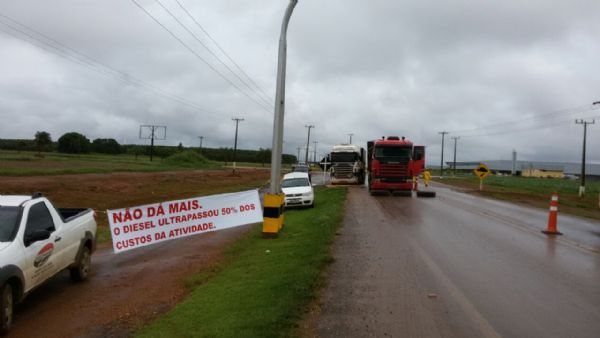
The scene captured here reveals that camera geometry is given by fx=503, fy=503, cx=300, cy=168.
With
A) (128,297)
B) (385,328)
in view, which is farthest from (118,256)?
(385,328)

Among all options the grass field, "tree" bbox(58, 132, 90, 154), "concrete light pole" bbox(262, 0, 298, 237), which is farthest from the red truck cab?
"tree" bbox(58, 132, 90, 154)

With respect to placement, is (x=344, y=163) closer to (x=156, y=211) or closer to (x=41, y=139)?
(x=156, y=211)

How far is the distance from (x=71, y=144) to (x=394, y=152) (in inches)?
4186

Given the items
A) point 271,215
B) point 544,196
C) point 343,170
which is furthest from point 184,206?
point 544,196

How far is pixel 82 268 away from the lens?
938 cm

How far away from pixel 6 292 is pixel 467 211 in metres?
17.0

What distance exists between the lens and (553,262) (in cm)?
969

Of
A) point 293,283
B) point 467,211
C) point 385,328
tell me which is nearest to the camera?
point 385,328

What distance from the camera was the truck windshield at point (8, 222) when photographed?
702cm

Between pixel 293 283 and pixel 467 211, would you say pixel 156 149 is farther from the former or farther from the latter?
pixel 293 283

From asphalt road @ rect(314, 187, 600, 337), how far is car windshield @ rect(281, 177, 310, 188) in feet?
36.7

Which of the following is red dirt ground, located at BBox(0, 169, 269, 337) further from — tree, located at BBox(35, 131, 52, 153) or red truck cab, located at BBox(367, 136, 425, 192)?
tree, located at BBox(35, 131, 52, 153)

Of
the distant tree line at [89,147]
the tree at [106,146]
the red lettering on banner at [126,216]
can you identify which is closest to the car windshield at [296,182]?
the red lettering on banner at [126,216]

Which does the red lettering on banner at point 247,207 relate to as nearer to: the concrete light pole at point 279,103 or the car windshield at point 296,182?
the concrete light pole at point 279,103
